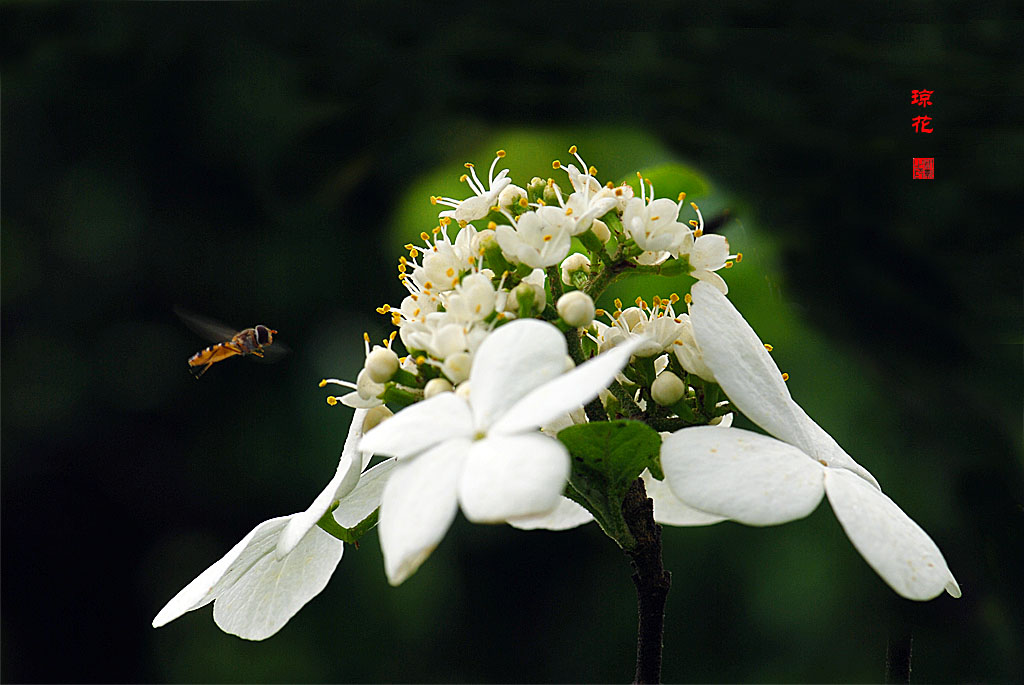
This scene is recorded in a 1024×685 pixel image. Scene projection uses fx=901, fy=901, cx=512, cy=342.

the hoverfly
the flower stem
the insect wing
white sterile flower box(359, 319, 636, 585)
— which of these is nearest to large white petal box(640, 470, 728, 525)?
the flower stem

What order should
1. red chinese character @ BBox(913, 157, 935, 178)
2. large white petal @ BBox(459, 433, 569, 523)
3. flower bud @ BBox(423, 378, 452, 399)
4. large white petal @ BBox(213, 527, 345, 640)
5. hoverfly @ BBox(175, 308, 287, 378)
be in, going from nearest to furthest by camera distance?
1. large white petal @ BBox(459, 433, 569, 523)
2. flower bud @ BBox(423, 378, 452, 399)
3. large white petal @ BBox(213, 527, 345, 640)
4. hoverfly @ BBox(175, 308, 287, 378)
5. red chinese character @ BBox(913, 157, 935, 178)

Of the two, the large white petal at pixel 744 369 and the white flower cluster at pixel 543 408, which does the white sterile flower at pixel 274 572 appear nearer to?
the white flower cluster at pixel 543 408

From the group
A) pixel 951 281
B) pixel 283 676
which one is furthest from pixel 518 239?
pixel 283 676

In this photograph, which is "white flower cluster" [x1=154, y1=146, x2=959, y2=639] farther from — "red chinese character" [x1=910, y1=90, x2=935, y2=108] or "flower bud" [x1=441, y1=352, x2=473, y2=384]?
"red chinese character" [x1=910, y1=90, x2=935, y2=108]

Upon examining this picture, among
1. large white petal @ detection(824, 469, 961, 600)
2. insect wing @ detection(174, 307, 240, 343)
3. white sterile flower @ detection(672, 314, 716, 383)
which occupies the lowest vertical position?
insect wing @ detection(174, 307, 240, 343)

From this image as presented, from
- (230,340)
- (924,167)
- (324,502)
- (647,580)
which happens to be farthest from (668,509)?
(924,167)

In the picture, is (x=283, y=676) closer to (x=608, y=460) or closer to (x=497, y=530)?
(x=497, y=530)

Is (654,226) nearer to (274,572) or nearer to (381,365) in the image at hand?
(381,365)

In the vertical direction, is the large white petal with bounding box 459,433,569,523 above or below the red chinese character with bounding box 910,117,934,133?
above

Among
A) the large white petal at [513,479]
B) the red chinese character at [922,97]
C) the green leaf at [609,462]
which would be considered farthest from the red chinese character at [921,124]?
the large white petal at [513,479]
